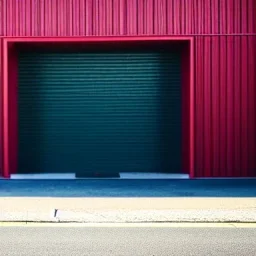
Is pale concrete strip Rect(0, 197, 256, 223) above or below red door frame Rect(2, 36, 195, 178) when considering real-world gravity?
below

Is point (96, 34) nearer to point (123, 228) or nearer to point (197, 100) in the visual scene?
point (197, 100)

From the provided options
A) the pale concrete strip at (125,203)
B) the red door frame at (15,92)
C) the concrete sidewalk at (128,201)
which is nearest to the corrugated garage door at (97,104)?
the red door frame at (15,92)

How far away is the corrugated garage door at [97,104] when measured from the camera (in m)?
16.6

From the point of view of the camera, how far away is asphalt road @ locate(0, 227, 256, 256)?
25.9 ft

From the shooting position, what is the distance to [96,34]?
51.6ft

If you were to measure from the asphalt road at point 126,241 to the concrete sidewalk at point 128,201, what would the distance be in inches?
29.7

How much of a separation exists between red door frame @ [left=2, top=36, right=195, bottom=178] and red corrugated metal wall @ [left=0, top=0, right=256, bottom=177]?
211mm

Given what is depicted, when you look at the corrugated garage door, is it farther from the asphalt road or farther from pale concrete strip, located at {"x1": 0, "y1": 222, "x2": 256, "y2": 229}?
the asphalt road

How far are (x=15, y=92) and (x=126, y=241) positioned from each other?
8.74 meters

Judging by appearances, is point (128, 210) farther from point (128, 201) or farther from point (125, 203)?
point (128, 201)

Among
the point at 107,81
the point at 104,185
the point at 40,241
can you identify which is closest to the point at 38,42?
the point at 107,81

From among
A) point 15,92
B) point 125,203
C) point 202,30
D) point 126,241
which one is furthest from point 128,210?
point 15,92

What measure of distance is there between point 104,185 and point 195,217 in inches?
176

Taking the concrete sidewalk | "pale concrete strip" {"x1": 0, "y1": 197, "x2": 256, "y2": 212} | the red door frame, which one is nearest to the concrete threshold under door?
the red door frame
